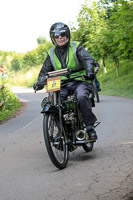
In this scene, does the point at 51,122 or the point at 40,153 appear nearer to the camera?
the point at 51,122

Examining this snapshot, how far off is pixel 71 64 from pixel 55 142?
123cm

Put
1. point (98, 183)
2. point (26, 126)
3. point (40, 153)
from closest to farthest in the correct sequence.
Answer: point (98, 183)
point (40, 153)
point (26, 126)

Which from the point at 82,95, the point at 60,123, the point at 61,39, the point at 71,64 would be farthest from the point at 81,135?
the point at 61,39

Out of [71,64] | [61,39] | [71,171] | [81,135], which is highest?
[61,39]

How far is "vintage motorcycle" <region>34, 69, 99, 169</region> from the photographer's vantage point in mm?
5098

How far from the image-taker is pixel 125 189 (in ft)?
13.2

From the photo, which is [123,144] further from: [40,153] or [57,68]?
[57,68]

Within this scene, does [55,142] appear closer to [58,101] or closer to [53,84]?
[58,101]

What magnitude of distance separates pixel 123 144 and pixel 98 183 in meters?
2.42

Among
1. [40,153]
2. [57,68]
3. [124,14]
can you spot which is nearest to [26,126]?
[40,153]

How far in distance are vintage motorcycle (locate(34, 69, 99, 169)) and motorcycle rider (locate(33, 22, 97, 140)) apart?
103 millimetres

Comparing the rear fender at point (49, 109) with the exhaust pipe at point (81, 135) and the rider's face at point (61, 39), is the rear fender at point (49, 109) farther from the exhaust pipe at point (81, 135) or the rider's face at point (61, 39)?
the rider's face at point (61, 39)

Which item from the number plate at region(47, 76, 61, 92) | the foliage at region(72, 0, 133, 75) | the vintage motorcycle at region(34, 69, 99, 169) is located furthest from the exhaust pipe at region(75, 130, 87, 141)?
the foliage at region(72, 0, 133, 75)

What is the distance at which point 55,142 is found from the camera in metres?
5.17
